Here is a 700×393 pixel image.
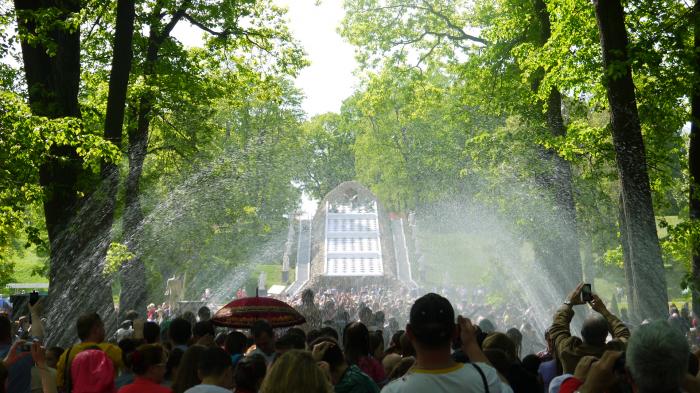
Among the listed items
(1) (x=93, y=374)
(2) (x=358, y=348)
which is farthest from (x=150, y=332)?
(1) (x=93, y=374)

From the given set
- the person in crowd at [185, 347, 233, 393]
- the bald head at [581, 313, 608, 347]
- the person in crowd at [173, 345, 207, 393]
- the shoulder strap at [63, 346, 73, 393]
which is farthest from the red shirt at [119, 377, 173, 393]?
the bald head at [581, 313, 608, 347]

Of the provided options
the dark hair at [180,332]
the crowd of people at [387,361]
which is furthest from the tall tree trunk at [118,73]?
the dark hair at [180,332]

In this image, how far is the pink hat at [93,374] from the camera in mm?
6520

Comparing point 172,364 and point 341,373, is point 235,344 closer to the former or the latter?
point 172,364

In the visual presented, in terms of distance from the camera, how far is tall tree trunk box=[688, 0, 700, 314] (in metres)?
15.1

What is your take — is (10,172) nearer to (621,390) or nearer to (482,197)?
(621,390)

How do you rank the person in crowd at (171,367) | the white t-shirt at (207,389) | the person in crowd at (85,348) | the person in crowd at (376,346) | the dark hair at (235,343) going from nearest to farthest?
the white t-shirt at (207,389)
the person in crowd at (171,367)
the person in crowd at (85,348)
the dark hair at (235,343)
the person in crowd at (376,346)

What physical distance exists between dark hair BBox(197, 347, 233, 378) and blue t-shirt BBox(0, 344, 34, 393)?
238 centimetres

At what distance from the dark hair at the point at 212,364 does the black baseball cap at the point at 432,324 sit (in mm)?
2010

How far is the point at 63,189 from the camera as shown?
16719 mm

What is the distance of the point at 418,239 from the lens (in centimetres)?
6544

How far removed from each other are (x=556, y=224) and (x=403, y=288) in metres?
17.4

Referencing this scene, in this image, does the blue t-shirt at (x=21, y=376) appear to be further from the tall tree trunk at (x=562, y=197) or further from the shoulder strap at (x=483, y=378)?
the tall tree trunk at (x=562, y=197)

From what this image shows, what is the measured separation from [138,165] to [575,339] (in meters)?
19.4
